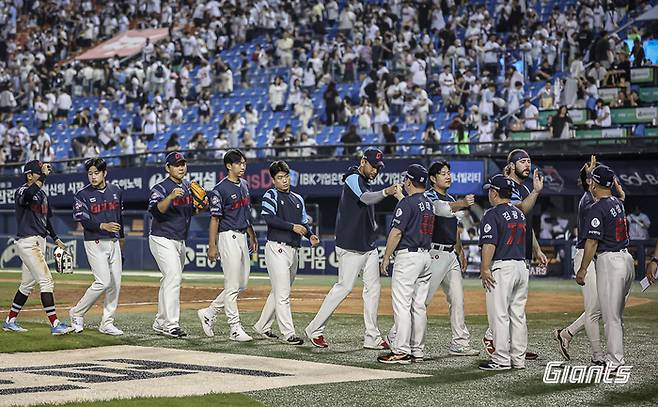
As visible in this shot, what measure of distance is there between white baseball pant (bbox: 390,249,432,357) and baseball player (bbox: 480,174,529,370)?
0.77 meters

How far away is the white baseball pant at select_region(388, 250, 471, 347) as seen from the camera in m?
Result: 12.9

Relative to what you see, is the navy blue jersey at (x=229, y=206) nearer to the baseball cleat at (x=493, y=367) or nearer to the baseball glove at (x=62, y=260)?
the baseball glove at (x=62, y=260)

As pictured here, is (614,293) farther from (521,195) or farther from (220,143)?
Answer: (220,143)

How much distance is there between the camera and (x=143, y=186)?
3391 cm

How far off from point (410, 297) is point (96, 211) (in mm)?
4798

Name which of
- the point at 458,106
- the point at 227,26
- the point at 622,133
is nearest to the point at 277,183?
the point at 622,133

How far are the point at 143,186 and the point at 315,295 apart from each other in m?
12.7

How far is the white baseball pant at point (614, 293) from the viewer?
442 inches

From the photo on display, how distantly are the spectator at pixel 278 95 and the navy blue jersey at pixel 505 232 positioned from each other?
24908mm

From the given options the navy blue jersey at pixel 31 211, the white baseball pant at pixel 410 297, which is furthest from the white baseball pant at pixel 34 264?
the white baseball pant at pixel 410 297

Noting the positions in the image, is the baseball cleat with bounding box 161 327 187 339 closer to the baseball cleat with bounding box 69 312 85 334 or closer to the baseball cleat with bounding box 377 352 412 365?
the baseball cleat with bounding box 69 312 85 334

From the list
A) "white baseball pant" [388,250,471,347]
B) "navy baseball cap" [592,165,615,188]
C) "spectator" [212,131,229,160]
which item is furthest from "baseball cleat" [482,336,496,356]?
"spectator" [212,131,229,160]

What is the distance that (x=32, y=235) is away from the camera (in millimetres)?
14945

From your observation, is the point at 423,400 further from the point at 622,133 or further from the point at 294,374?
the point at 622,133
